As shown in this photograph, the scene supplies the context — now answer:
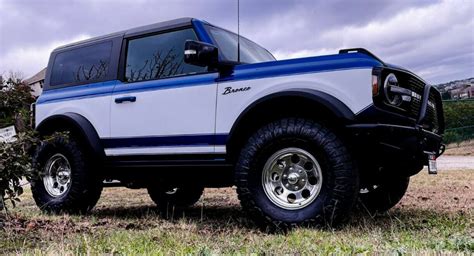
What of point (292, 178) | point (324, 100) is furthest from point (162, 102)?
point (324, 100)

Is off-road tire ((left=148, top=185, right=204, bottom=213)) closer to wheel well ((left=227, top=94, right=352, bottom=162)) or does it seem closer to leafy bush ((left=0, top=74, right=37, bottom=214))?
wheel well ((left=227, top=94, right=352, bottom=162))

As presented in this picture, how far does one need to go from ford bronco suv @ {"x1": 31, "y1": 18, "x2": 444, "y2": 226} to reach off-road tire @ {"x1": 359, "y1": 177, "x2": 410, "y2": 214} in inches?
0.4

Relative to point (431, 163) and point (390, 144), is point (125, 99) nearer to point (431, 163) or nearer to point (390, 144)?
point (390, 144)

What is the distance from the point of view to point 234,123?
13.8ft

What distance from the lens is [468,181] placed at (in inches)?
324

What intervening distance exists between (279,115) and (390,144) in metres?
0.94

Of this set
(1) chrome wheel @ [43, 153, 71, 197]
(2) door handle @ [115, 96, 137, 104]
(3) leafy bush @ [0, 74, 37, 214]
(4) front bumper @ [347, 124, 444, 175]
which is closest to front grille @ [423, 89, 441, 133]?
(4) front bumper @ [347, 124, 444, 175]

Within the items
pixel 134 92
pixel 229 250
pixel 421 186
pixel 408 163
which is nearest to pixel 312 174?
pixel 408 163

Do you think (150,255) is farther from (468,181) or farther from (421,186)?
(468,181)

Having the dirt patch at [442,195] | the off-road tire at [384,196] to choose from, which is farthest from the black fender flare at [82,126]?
the dirt patch at [442,195]

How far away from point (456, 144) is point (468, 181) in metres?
14.8

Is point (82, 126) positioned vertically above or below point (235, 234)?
above

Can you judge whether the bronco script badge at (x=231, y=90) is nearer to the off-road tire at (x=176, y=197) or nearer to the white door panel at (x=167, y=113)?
the white door panel at (x=167, y=113)

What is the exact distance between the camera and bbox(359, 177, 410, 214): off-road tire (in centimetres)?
507
